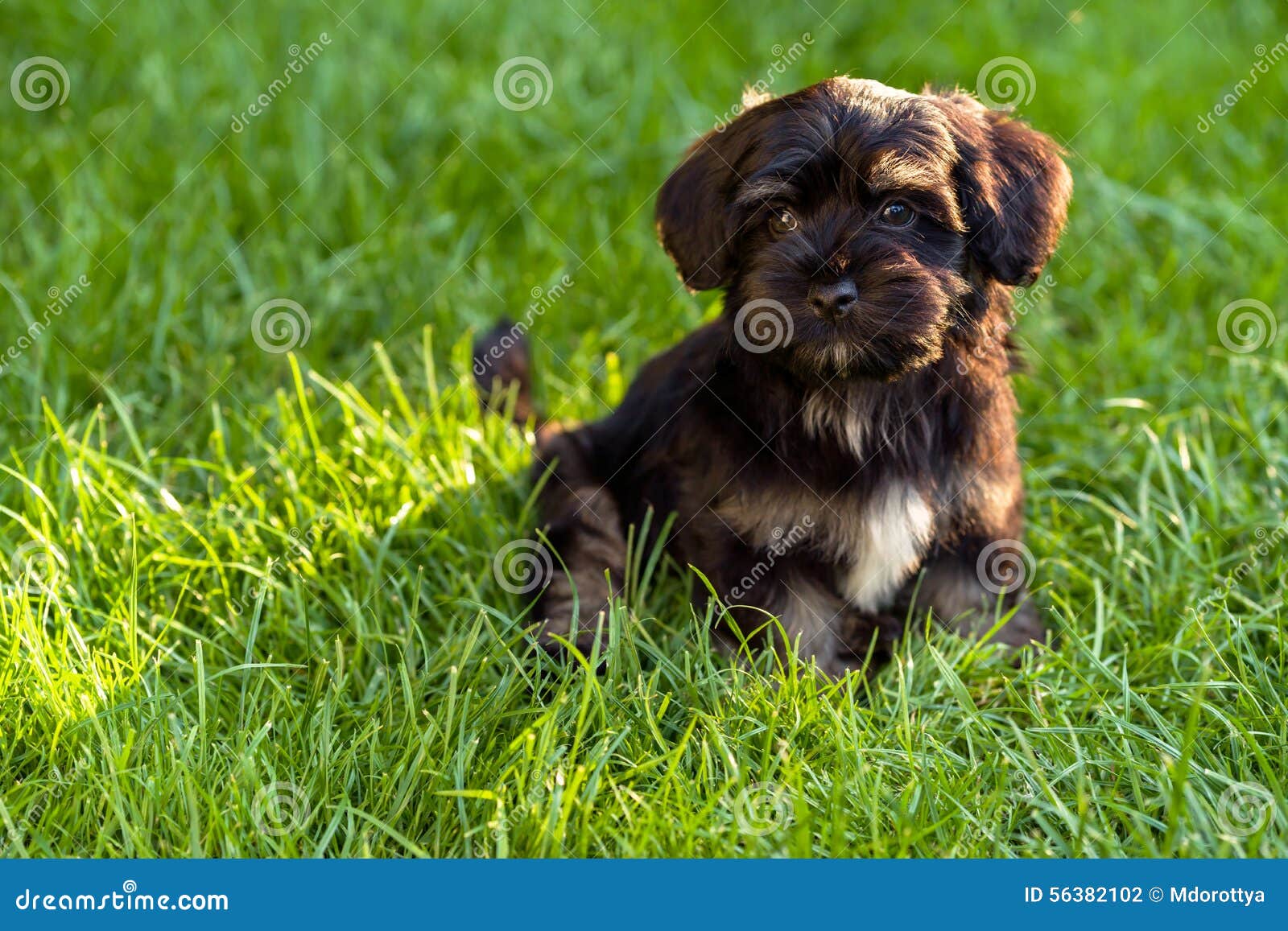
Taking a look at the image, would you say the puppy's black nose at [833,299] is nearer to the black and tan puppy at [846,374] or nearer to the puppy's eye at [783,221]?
the black and tan puppy at [846,374]

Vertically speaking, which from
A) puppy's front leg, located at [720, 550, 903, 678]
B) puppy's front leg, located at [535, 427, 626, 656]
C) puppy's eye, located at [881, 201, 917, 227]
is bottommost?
puppy's front leg, located at [535, 427, 626, 656]

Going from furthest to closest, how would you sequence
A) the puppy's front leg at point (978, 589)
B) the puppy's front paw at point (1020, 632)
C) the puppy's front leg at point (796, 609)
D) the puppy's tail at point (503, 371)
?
the puppy's tail at point (503, 371)
the puppy's front paw at point (1020, 632)
the puppy's front leg at point (978, 589)
the puppy's front leg at point (796, 609)

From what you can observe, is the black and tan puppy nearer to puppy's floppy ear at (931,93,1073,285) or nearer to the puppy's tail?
puppy's floppy ear at (931,93,1073,285)

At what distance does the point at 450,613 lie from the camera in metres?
4.08

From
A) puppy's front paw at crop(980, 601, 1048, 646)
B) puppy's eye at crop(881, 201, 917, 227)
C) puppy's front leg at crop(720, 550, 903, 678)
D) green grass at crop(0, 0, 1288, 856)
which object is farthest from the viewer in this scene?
puppy's front paw at crop(980, 601, 1048, 646)

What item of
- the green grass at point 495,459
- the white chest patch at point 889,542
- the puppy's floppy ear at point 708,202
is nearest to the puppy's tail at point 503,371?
the green grass at point 495,459

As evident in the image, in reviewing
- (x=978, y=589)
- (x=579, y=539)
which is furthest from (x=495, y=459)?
(x=978, y=589)

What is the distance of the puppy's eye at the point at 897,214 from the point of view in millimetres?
3297

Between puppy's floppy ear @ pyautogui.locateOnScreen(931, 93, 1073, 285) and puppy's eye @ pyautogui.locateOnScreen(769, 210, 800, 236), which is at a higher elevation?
puppy's floppy ear @ pyautogui.locateOnScreen(931, 93, 1073, 285)

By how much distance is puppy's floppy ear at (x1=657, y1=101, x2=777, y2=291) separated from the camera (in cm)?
348

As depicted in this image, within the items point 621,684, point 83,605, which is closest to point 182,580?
point 83,605

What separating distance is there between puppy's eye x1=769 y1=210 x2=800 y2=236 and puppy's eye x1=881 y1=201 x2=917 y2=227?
0.77 ft

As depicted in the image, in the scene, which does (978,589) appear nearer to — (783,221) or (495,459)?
(783,221)

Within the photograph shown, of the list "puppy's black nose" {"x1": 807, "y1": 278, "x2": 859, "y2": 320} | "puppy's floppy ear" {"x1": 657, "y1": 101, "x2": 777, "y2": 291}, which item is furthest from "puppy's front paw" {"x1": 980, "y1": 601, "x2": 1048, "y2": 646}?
"puppy's floppy ear" {"x1": 657, "y1": 101, "x2": 777, "y2": 291}
